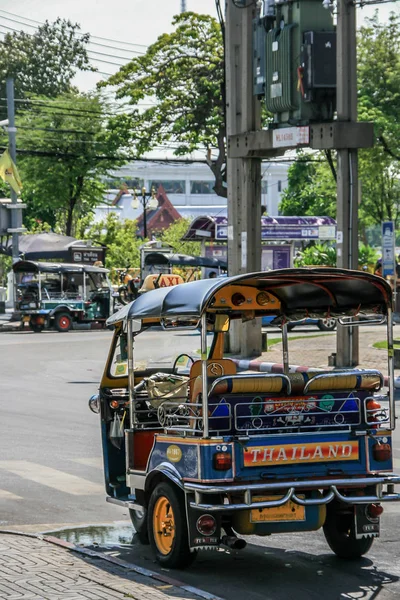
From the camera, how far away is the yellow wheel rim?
855 centimetres

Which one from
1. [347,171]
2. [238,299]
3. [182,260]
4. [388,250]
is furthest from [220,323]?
[182,260]

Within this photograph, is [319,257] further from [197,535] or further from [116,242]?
[197,535]

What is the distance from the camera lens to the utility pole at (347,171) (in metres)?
23.3

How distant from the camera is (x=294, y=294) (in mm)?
9688

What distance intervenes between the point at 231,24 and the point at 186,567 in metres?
19.4

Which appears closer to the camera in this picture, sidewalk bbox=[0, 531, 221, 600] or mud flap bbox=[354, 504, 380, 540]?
sidewalk bbox=[0, 531, 221, 600]

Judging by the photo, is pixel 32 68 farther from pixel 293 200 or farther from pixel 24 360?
pixel 24 360

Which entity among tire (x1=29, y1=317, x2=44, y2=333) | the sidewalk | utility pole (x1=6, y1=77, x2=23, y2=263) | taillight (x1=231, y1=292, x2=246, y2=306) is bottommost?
tire (x1=29, y1=317, x2=44, y2=333)

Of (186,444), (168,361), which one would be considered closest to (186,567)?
(186,444)

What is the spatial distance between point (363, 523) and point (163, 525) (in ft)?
4.65

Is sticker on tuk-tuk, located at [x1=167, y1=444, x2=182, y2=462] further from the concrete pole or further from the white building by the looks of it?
the white building

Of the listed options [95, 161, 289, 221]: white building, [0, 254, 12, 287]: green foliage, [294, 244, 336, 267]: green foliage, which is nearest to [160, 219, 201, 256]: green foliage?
[0, 254, 12, 287]: green foliage

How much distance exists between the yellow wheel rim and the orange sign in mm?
739

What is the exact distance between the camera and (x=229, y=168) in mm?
26484
